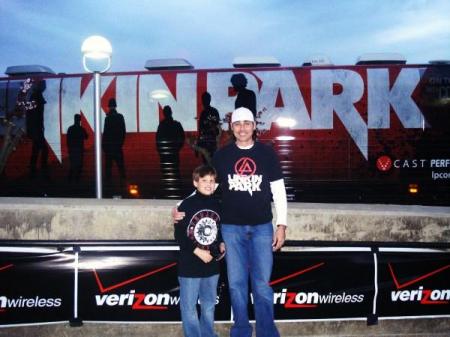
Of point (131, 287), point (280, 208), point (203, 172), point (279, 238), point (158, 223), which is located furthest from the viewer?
point (158, 223)

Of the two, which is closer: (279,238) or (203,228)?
(203,228)

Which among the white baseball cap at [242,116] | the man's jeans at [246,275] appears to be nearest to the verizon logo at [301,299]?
the man's jeans at [246,275]

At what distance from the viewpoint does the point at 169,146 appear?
1134 cm

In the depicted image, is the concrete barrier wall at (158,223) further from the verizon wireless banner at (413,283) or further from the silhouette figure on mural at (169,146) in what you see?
the silhouette figure on mural at (169,146)

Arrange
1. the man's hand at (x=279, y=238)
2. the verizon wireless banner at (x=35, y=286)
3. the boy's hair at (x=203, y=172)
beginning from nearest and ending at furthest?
the boy's hair at (x=203, y=172) < the man's hand at (x=279, y=238) < the verizon wireless banner at (x=35, y=286)

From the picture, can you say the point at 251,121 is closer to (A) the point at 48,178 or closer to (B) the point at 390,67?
(B) the point at 390,67

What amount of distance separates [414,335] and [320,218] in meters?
1.47

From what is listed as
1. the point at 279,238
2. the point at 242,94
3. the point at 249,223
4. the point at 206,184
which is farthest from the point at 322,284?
the point at 242,94

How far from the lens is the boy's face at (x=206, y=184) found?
3607mm

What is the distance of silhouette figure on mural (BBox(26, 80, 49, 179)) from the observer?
11.6 meters

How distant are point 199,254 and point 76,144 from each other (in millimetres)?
8986

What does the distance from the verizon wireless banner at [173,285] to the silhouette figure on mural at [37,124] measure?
8.40m

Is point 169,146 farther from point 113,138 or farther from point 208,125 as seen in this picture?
point 113,138

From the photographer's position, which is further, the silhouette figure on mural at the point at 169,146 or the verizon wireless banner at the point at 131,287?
the silhouette figure on mural at the point at 169,146
